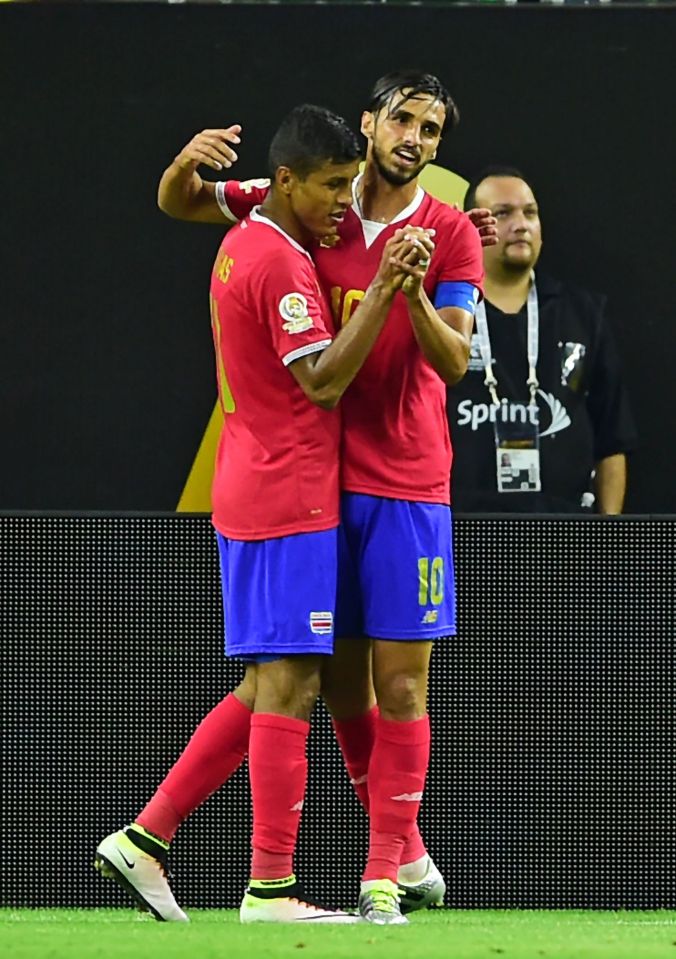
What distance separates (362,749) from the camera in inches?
181

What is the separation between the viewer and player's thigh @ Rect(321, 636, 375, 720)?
4480 mm

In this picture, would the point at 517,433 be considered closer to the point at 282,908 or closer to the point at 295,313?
the point at 295,313

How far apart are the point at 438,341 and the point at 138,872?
1322mm

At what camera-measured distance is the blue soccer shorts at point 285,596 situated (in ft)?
13.5

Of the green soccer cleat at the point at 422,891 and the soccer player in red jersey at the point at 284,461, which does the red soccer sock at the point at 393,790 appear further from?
the green soccer cleat at the point at 422,891

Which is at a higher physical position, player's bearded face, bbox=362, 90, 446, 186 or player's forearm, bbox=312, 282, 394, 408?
player's bearded face, bbox=362, 90, 446, 186

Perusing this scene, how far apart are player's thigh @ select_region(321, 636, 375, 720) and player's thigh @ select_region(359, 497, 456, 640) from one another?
0.22m

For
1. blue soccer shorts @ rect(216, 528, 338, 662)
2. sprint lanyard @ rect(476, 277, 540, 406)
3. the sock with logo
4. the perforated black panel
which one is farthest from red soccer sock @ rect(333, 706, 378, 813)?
sprint lanyard @ rect(476, 277, 540, 406)

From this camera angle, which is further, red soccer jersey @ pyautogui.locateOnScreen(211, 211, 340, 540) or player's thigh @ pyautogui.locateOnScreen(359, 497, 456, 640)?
player's thigh @ pyautogui.locateOnScreen(359, 497, 456, 640)

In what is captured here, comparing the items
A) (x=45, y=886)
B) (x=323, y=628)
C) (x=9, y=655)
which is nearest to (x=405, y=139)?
(x=323, y=628)

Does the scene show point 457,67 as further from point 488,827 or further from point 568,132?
point 488,827

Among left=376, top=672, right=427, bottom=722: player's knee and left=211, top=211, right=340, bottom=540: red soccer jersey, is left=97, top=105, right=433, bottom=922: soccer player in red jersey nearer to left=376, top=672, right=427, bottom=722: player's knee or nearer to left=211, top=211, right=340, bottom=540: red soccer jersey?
left=211, top=211, right=340, bottom=540: red soccer jersey

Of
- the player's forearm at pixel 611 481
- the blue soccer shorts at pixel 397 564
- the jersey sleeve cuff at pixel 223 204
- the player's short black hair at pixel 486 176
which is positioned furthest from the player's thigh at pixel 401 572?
the player's short black hair at pixel 486 176

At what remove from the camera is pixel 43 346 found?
580 cm
